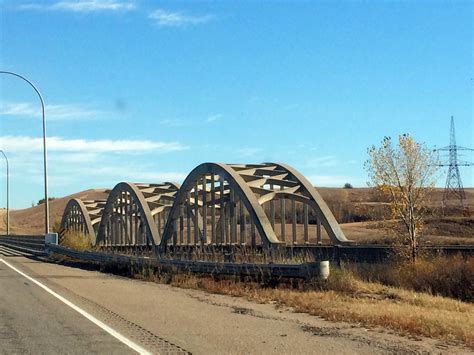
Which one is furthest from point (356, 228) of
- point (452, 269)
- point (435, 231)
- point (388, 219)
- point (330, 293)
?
point (330, 293)

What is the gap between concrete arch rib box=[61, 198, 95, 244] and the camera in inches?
2407

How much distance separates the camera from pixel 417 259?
2198 centimetres

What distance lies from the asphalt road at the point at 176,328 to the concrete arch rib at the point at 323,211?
1457 cm

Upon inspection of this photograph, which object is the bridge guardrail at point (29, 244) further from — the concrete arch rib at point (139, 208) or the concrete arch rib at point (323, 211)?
the concrete arch rib at point (323, 211)

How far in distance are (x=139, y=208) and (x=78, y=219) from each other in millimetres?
23925

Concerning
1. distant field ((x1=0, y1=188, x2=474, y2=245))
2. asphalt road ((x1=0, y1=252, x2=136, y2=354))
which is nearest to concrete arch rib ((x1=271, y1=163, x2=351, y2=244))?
distant field ((x1=0, y1=188, x2=474, y2=245))

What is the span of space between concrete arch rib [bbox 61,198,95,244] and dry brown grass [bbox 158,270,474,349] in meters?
42.7

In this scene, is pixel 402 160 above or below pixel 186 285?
above

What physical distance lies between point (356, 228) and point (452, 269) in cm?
5070

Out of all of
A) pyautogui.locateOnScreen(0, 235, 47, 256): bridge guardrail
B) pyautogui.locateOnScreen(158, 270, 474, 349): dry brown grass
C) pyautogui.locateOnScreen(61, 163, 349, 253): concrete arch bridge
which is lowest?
pyautogui.locateOnScreen(158, 270, 474, 349): dry brown grass

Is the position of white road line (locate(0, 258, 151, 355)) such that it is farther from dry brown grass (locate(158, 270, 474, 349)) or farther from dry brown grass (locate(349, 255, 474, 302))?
dry brown grass (locate(349, 255, 474, 302))

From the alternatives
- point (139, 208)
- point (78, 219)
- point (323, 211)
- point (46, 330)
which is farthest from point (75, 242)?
point (46, 330)

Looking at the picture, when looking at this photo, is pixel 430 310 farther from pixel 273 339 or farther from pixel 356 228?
pixel 356 228

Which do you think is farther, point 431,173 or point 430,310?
point 431,173
